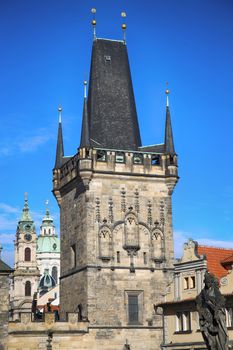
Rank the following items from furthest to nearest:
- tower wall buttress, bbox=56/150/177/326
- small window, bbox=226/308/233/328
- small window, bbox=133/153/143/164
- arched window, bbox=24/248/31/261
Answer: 1. arched window, bbox=24/248/31/261
2. small window, bbox=133/153/143/164
3. tower wall buttress, bbox=56/150/177/326
4. small window, bbox=226/308/233/328

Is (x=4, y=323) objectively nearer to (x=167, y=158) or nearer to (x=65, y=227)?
(x=65, y=227)

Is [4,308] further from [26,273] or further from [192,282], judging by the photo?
[26,273]

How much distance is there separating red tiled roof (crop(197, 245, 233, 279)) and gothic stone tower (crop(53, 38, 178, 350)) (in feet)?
13.3

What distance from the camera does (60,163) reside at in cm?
4600

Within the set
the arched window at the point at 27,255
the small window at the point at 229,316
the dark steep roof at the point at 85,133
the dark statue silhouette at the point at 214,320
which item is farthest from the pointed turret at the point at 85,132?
the arched window at the point at 27,255

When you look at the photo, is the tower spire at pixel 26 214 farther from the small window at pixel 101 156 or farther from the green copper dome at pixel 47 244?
the small window at pixel 101 156

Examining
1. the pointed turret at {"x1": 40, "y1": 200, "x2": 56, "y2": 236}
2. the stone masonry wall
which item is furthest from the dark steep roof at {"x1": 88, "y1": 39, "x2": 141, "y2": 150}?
the pointed turret at {"x1": 40, "y1": 200, "x2": 56, "y2": 236}

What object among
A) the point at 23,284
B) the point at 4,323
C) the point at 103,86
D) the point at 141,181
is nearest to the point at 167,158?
the point at 141,181

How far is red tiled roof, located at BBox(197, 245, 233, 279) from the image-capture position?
37209mm

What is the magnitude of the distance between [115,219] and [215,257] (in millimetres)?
6473

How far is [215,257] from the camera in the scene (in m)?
38.3

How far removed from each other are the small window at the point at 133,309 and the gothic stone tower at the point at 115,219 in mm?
55

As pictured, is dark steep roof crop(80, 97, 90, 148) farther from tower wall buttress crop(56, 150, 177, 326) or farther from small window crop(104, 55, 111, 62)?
small window crop(104, 55, 111, 62)

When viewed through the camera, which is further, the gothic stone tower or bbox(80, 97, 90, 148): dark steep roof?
bbox(80, 97, 90, 148): dark steep roof
